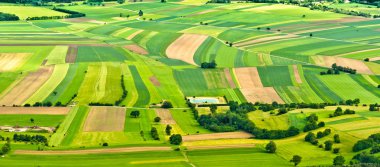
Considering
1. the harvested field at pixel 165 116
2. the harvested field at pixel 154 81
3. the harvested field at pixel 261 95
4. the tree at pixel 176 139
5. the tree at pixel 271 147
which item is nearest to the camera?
the tree at pixel 271 147

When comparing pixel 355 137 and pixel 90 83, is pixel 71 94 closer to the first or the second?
pixel 90 83

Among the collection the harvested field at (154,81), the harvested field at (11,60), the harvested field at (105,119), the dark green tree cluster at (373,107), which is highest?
the dark green tree cluster at (373,107)

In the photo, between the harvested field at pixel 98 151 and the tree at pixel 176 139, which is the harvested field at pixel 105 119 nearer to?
the tree at pixel 176 139

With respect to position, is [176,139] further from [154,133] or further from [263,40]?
A: [263,40]

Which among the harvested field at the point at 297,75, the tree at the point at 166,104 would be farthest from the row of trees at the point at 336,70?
the tree at the point at 166,104

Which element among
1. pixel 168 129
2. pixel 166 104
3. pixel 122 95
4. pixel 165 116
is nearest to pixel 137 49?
pixel 122 95

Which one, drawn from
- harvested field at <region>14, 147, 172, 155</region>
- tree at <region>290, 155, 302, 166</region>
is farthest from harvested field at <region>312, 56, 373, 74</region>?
harvested field at <region>14, 147, 172, 155</region>

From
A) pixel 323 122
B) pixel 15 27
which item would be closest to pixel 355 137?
pixel 323 122
